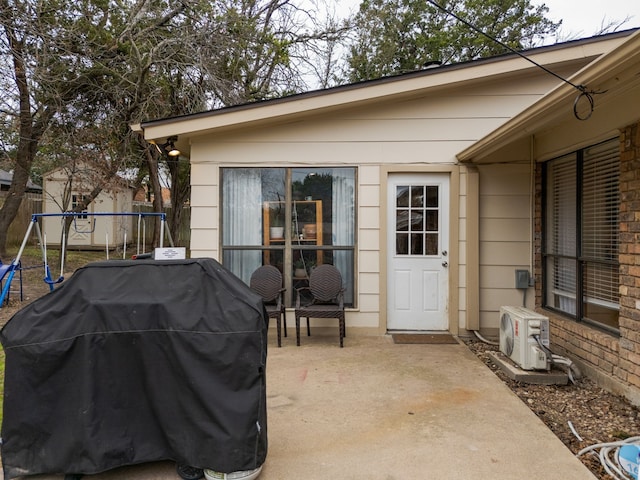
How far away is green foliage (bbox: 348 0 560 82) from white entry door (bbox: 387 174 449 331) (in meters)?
9.99

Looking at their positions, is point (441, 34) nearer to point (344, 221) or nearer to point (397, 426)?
point (344, 221)

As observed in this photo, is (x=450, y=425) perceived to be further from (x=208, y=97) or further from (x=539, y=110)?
(x=208, y=97)

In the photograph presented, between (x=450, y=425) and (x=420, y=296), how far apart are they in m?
2.32

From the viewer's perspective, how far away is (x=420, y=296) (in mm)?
4867

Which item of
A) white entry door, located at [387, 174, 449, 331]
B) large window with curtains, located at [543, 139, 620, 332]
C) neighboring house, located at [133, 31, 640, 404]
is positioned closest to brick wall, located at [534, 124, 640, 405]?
large window with curtains, located at [543, 139, 620, 332]

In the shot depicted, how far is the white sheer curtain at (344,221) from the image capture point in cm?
490

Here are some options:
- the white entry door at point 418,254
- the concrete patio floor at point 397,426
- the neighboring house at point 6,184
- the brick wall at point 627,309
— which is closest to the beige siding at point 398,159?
the white entry door at point 418,254

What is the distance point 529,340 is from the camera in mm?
3457

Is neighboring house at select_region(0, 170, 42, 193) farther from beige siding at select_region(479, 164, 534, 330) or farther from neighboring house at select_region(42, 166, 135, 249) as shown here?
beige siding at select_region(479, 164, 534, 330)

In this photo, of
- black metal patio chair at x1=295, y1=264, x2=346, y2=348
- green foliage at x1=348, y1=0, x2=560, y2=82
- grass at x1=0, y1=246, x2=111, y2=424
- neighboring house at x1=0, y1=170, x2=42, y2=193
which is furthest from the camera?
neighboring house at x1=0, y1=170, x2=42, y2=193

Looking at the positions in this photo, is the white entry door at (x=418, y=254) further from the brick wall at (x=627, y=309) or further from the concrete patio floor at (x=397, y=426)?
the brick wall at (x=627, y=309)

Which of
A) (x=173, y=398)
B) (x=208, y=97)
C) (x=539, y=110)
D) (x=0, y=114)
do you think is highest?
(x=208, y=97)

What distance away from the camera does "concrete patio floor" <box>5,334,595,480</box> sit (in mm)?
2133

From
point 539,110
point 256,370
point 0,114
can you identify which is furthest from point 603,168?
point 0,114
